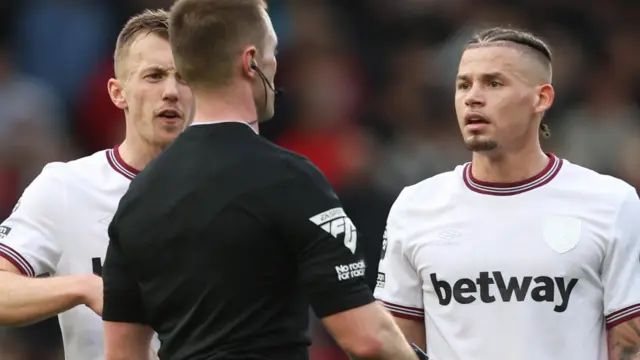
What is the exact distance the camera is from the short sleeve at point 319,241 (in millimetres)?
3314

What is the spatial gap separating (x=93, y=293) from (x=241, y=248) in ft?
2.88

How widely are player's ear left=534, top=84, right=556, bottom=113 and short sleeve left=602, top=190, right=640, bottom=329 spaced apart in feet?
1.85

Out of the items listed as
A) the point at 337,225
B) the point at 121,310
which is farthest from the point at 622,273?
the point at 121,310

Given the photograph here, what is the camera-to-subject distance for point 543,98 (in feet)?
16.6

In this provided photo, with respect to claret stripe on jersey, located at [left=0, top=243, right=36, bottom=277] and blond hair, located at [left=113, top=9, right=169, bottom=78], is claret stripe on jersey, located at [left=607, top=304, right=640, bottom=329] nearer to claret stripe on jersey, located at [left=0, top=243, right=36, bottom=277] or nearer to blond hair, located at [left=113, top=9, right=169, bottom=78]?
blond hair, located at [left=113, top=9, right=169, bottom=78]

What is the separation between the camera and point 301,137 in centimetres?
813

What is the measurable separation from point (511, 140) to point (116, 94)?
1536mm

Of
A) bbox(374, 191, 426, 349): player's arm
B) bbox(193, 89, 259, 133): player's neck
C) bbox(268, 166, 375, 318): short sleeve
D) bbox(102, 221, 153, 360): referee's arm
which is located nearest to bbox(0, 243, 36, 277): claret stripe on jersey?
bbox(102, 221, 153, 360): referee's arm

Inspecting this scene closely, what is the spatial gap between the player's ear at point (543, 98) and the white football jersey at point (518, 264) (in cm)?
23

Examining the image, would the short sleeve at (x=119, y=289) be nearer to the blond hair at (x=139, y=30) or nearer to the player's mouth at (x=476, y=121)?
the blond hair at (x=139, y=30)

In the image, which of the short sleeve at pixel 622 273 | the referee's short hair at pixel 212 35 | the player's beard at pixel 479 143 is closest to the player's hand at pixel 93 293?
the referee's short hair at pixel 212 35

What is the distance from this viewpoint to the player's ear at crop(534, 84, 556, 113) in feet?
16.5

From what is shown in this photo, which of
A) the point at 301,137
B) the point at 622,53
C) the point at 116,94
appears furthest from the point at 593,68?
the point at 116,94

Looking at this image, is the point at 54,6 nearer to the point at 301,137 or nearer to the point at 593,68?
the point at 301,137
